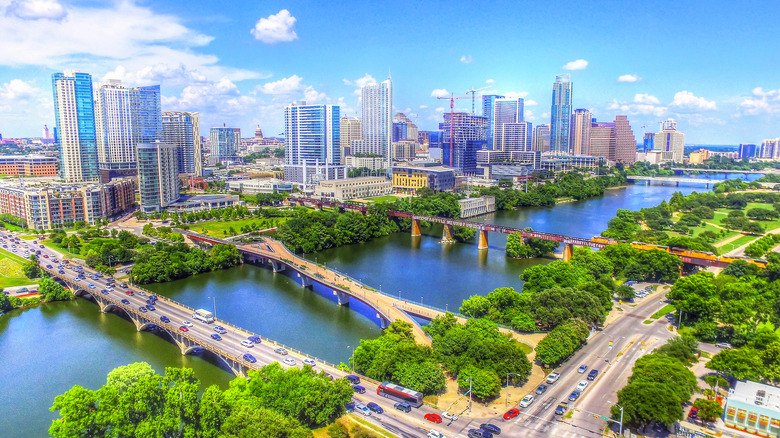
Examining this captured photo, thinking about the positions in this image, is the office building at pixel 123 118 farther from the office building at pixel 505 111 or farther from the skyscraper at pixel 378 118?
the office building at pixel 505 111

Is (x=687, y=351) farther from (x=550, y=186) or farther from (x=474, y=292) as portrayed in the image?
(x=550, y=186)

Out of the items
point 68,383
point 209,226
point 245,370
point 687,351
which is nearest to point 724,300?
point 687,351

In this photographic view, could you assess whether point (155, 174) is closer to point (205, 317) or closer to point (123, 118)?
point (123, 118)

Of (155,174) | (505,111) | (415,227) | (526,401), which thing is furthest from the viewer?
(505,111)

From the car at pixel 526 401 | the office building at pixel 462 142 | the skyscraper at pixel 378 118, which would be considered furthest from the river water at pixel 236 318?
the skyscraper at pixel 378 118

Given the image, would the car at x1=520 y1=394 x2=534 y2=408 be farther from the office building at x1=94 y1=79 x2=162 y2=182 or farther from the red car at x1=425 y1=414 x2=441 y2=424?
the office building at x1=94 y1=79 x2=162 y2=182

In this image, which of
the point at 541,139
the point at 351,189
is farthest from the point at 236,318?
the point at 541,139

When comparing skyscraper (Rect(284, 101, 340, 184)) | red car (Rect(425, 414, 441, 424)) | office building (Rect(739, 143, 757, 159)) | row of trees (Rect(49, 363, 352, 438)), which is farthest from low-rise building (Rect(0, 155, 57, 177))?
office building (Rect(739, 143, 757, 159))
